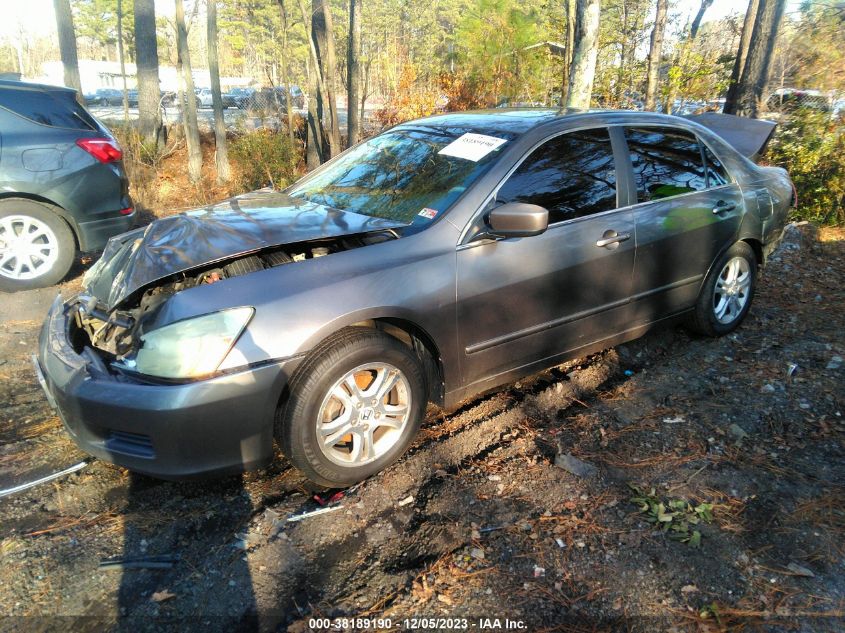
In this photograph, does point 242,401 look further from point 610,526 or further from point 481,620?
point 610,526

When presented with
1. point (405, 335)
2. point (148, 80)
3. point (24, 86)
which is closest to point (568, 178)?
point (405, 335)

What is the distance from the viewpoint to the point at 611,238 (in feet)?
11.4

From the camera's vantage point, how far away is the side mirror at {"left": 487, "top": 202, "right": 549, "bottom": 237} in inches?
112

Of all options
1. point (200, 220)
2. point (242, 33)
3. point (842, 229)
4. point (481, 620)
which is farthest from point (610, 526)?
point (242, 33)

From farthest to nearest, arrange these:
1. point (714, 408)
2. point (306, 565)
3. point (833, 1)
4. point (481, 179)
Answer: point (833, 1), point (714, 408), point (481, 179), point (306, 565)

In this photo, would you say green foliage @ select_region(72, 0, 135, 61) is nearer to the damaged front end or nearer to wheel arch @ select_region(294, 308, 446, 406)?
the damaged front end

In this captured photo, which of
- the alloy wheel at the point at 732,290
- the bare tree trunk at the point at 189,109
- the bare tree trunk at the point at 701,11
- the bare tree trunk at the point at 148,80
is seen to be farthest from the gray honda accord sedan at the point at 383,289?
the bare tree trunk at the point at 701,11

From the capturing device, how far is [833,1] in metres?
8.85

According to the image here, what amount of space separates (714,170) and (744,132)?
174cm

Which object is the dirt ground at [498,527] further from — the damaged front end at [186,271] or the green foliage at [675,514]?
the damaged front end at [186,271]

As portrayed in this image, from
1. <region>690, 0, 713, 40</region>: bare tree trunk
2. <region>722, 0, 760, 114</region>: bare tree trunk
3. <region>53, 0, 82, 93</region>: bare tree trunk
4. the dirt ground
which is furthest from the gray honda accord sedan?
<region>690, 0, 713, 40</region>: bare tree trunk

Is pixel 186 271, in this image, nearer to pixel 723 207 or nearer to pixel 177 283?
pixel 177 283

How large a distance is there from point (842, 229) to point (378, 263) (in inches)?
286

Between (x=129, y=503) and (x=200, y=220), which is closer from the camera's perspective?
(x=129, y=503)
